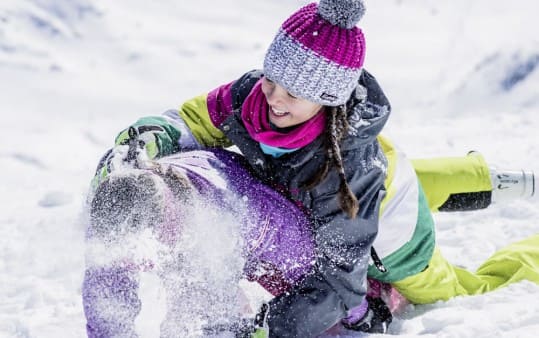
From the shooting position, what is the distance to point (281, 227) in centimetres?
Answer: 200

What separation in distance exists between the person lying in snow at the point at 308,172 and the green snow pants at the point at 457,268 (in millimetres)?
120

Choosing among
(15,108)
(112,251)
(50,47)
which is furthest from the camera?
(50,47)

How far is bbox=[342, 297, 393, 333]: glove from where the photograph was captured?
2.14 metres

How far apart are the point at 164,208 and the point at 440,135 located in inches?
127

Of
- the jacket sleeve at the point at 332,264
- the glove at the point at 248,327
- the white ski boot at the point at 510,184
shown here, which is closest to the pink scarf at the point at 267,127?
the jacket sleeve at the point at 332,264

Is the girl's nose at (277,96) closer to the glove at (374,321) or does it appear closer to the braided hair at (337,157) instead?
the braided hair at (337,157)

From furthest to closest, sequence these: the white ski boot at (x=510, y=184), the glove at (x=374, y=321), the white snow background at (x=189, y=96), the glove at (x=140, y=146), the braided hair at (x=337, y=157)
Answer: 1. the white ski boot at (x=510, y=184)
2. the white snow background at (x=189, y=96)
3. the glove at (x=374, y=321)
4. the braided hair at (x=337, y=157)
5. the glove at (x=140, y=146)

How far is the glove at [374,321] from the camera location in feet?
7.02

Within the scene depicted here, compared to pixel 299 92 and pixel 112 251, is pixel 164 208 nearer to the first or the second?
pixel 112 251

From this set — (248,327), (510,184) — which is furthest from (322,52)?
(510,184)

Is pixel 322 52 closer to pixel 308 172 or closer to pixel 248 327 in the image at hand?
pixel 308 172

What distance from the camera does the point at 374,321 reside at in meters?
2.15

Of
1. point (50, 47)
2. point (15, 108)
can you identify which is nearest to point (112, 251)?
point (15, 108)

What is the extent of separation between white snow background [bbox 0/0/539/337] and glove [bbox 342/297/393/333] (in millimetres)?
48
